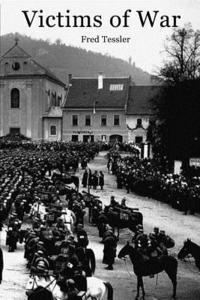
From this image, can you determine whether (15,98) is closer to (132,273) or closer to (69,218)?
(69,218)

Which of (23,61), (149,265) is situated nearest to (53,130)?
(23,61)

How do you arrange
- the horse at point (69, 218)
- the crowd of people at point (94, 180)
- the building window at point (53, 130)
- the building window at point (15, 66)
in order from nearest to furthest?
the horse at point (69, 218), the crowd of people at point (94, 180), the building window at point (53, 130), the building window at point (15, 66)

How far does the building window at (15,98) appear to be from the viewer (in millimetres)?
63825

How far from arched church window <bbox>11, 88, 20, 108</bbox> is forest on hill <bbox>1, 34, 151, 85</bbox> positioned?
31010mm

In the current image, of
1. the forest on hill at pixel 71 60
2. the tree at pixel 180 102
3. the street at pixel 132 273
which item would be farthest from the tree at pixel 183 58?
the forest on hill at pixel 71 60

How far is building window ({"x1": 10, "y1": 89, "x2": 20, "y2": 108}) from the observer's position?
6383 cm

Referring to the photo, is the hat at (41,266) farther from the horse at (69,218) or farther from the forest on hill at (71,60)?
the forest on hill at (71,60)

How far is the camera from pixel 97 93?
63.4m

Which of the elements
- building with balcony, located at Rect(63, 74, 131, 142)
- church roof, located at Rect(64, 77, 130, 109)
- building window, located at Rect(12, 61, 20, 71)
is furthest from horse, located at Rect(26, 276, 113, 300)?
building window, located at Rect(12, 61, 20, 71)

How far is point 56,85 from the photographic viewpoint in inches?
2719

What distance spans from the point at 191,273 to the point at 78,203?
6.17m

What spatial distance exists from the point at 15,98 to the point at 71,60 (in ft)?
115

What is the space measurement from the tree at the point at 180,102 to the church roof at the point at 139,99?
19431mm

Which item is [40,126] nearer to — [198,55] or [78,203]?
[198,55]
